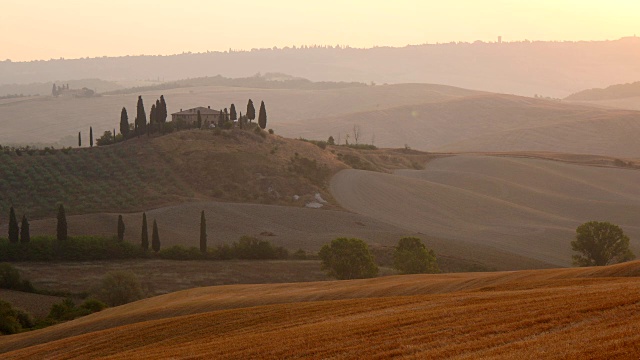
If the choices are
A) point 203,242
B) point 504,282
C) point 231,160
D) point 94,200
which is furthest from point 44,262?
point 504,282

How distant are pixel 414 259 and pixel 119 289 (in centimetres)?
2425

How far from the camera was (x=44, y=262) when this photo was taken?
81.4m

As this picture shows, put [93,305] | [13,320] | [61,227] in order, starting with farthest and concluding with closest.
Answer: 1. [61,227]
2. [93,305]
3. [13,320]

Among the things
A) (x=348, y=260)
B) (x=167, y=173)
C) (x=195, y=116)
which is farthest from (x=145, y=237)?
(x=195, y=116)

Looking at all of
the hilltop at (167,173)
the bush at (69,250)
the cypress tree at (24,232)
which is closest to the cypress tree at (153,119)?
the hilltop at (167,173)

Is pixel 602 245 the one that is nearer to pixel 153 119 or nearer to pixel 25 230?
pixel 25 230

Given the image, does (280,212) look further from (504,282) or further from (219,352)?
(219,352)

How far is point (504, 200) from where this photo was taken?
12119 centimetres

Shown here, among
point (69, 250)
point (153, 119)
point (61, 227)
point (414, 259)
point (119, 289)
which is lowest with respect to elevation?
point (119, 289)

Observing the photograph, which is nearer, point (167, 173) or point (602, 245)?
point (602, 245)

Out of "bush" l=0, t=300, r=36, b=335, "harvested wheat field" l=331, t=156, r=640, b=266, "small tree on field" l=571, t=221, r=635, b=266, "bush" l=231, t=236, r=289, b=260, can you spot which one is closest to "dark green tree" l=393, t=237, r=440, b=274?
"small tree on field" l=571, t=221, r=635, b=266

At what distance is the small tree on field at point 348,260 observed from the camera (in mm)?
71875

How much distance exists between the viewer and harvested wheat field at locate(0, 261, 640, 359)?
22531 mm

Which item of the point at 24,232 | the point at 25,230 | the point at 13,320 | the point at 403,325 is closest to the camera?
the point at 403,325
